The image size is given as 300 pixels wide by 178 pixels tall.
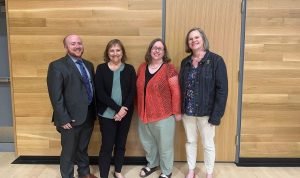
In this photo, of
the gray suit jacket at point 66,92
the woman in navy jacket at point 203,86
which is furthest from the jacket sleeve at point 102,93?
the woman in navy jacket at point 203,86

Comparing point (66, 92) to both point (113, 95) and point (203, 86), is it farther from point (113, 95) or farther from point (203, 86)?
point (203, 86)

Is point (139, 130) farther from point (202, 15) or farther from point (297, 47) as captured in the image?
point (297, 47)

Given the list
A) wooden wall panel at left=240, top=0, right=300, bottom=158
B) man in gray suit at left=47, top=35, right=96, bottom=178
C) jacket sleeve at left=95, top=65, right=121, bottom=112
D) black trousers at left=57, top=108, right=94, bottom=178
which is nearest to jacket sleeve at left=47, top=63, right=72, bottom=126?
man in gray suit at left=47, top=35, right=96, bottom=178

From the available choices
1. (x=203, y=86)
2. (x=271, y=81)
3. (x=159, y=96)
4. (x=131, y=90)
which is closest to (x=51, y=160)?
(x=131, y=90)

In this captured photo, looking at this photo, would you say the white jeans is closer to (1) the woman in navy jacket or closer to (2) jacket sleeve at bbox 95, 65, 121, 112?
(1) the woman in navy jacket

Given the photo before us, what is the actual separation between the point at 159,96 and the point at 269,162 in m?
1.56

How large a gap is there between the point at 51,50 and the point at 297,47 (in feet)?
8.67

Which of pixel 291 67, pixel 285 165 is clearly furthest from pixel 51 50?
pixel 285 165

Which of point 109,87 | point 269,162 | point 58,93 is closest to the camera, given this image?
point 58,93

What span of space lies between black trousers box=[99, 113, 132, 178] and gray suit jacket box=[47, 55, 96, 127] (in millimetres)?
227

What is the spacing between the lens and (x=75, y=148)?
2.68m

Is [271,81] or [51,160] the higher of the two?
[271,81]

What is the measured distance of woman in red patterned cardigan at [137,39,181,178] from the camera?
105 inches

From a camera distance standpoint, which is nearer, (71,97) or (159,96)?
(71,97)
